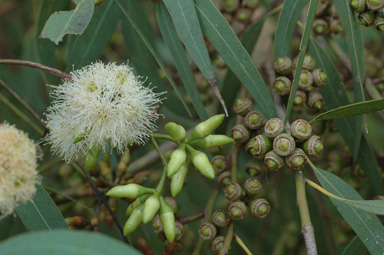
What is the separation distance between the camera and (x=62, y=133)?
145cm

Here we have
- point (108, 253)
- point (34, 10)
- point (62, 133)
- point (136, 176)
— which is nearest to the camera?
point (108, 253)

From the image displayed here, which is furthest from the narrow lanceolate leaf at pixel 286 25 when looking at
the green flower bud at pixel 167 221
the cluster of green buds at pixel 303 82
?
the green flower bud at pixel 167 221

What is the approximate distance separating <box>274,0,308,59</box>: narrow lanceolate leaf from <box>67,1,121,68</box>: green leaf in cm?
62

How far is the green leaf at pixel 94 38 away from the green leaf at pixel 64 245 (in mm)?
1056

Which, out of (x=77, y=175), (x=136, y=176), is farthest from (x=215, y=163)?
(x=77, y=175)

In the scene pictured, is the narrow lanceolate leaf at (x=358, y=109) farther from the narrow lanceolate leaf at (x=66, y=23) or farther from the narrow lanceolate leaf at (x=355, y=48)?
the narrow lanceolate leaf at (x=66, y=23)

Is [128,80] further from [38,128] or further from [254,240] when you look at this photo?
[254,240]

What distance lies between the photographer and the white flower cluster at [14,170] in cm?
111

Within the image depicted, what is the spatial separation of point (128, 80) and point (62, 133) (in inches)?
9.1

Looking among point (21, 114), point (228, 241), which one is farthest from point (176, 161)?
point (21, 114)

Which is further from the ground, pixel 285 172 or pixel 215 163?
pixel 215 163

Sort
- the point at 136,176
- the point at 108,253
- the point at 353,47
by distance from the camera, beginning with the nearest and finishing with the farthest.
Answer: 1. the point at 108,253
2. the point at 353,47
3. the point at 136,176

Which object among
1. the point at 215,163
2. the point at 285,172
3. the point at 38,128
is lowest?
the point at 285,172

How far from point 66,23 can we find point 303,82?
717mm
